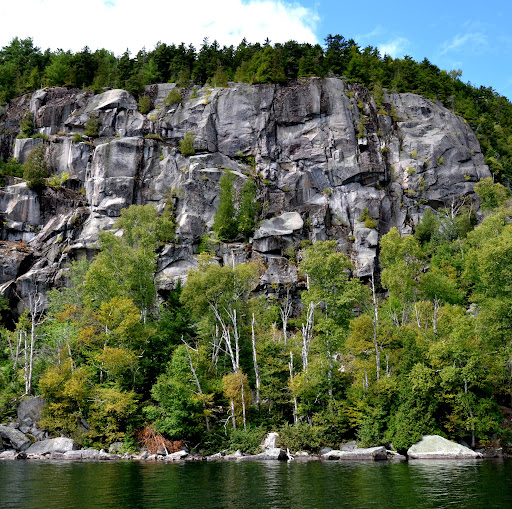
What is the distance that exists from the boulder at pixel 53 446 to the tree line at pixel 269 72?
71798 mm

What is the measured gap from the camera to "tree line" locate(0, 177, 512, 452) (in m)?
38.3

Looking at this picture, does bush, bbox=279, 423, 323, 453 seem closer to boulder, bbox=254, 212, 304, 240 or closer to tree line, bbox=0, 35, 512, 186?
boulder, bbox=254, 212, 304, 240

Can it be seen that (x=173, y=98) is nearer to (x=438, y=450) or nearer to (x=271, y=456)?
(x=271, y=456)

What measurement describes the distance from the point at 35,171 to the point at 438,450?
69.7 m

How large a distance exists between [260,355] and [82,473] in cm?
2336

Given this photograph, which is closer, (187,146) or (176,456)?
(176,456)

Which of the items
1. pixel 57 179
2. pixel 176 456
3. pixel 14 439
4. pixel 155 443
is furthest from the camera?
pixel 57 179

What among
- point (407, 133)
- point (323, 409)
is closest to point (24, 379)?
point (323, 409)

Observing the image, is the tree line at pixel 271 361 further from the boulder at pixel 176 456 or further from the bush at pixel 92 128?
the bush at pixel 92 128

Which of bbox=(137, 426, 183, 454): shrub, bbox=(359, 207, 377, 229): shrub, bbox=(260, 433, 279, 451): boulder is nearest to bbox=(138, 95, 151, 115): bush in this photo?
bbox=(359, 207, 377, 229): shrub

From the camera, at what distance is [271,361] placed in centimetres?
4719

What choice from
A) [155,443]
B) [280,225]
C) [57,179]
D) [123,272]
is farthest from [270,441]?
[57,179]

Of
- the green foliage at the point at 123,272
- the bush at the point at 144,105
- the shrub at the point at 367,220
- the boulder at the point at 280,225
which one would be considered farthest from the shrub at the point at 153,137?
the shrub at the point at 367,220

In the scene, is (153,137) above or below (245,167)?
above
